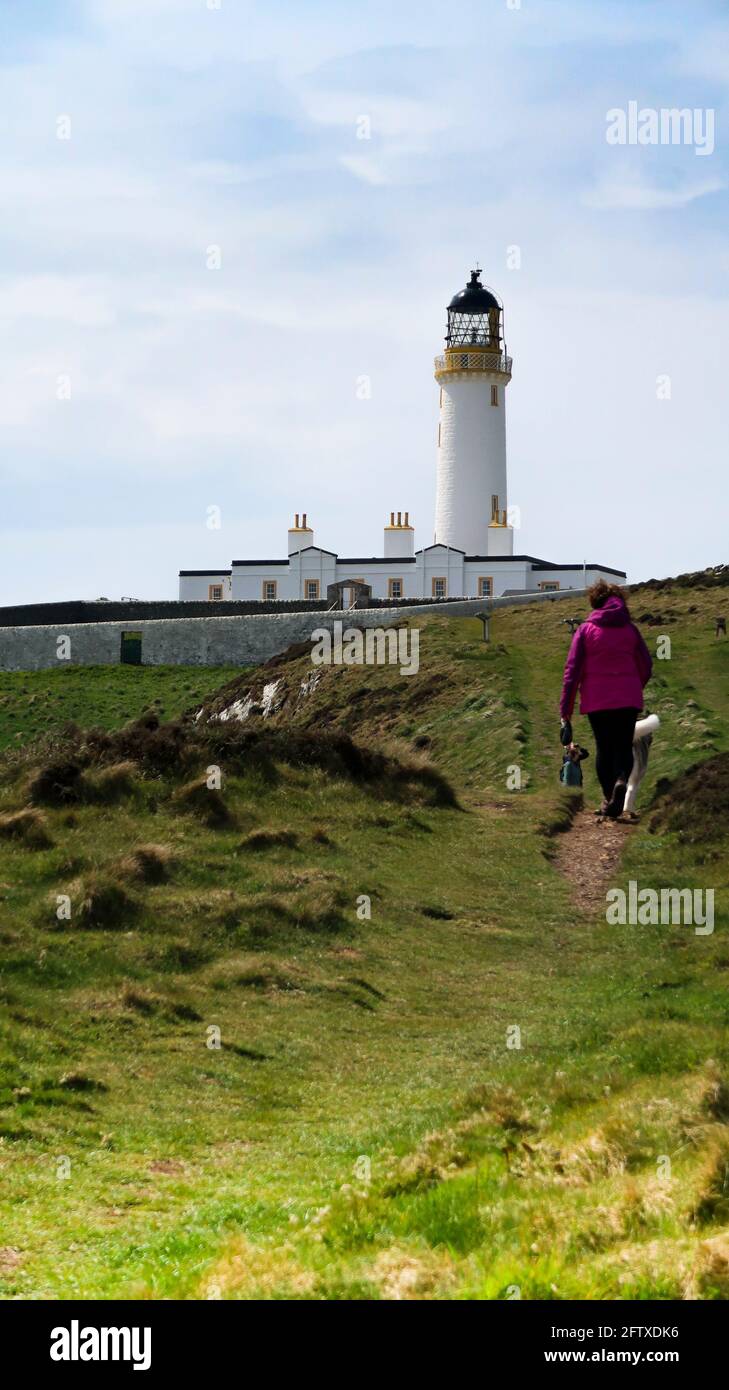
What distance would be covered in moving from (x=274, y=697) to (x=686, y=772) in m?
33.6

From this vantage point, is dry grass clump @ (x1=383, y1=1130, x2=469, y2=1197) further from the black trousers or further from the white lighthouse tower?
the white lighthouse tower

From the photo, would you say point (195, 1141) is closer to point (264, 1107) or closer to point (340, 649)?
point (264, 1107)

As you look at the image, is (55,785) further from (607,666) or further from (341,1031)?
(607,666)

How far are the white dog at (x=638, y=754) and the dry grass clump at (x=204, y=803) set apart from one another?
6333 millimetres

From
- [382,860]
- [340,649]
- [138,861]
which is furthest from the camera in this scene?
[340,649]

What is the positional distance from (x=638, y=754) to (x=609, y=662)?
279cm

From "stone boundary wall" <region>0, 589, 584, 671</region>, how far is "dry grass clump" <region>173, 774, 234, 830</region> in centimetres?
5137

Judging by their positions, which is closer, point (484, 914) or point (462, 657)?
point (484, 914)

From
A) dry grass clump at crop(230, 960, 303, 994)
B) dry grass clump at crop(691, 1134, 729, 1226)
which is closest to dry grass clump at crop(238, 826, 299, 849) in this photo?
dry grass clump at crop(230, 960, 303, 994)

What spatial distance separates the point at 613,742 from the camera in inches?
551

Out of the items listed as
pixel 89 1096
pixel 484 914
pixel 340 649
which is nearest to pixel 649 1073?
pixel 89 1096

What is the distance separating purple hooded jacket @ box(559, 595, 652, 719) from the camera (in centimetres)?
1288

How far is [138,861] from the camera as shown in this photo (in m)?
17.3
